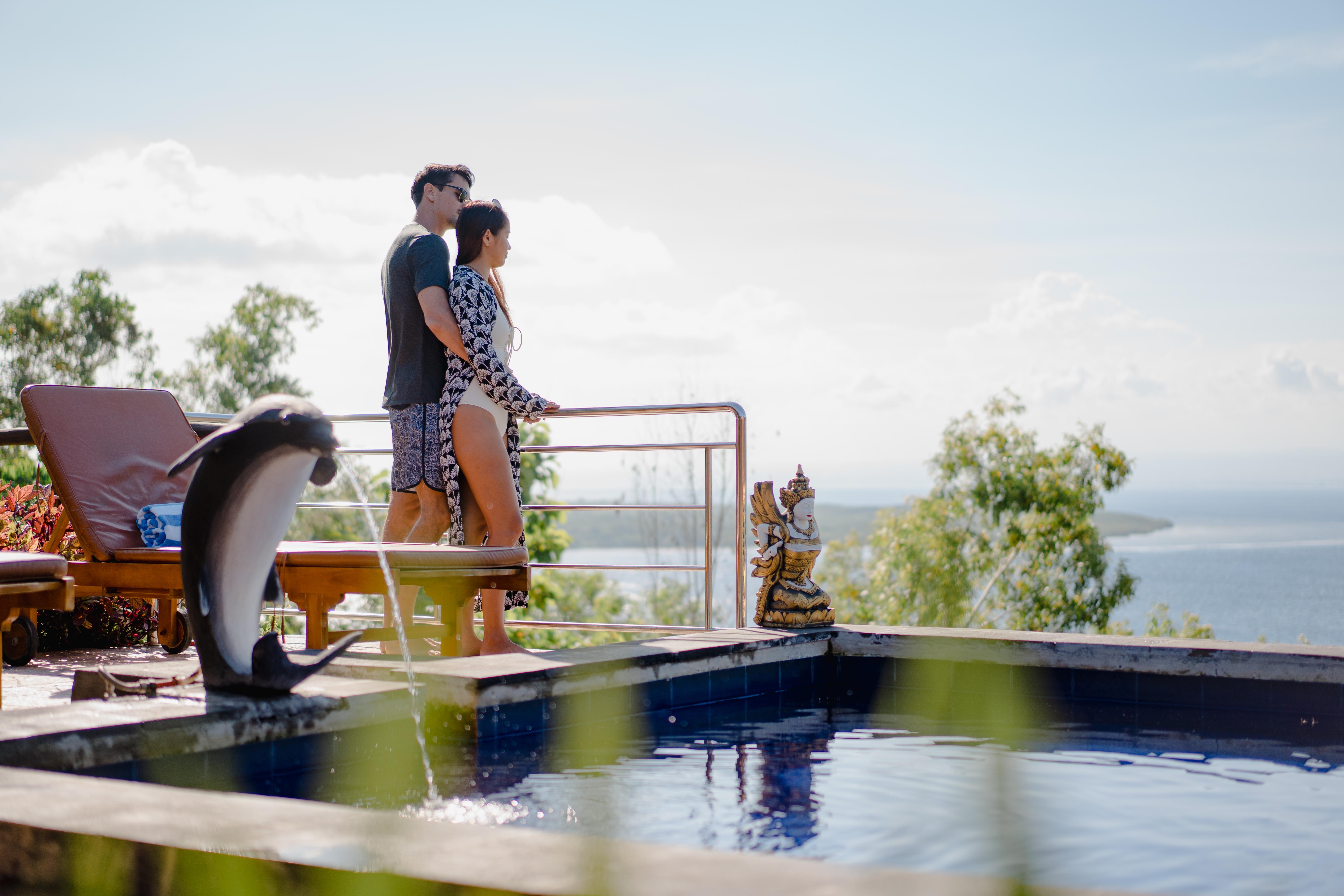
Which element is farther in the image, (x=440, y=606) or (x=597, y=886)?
(x=440, y=606)

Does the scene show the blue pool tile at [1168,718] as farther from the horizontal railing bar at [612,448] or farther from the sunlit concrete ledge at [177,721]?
the sunlit concrete ledge at [177,721]

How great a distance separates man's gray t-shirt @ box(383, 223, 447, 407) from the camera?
163 inches

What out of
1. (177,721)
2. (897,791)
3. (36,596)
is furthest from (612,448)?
(177,721)

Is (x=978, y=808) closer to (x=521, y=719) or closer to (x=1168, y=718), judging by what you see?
(x=521, y=719)

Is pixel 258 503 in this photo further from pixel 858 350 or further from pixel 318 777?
pixel 858 350

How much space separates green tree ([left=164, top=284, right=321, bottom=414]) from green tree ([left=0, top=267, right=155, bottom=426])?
203cm

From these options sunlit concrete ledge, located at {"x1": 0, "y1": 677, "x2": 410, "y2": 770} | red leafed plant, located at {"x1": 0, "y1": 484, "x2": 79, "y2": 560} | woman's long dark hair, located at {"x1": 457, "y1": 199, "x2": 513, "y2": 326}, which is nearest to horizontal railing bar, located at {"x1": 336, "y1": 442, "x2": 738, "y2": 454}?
woman's long dark hair, located at {"x1": 457, "y1": 199, "x2": 513, "y2": 326}

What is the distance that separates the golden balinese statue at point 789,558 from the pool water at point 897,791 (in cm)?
95

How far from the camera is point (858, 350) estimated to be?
1564 inches

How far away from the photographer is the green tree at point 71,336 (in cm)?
3025

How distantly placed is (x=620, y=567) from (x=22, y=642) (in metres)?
2.38

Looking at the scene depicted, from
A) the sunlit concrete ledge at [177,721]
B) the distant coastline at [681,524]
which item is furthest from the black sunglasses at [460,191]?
the sunlit concrete ledge at [177,721]

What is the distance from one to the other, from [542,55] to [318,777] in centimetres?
1003

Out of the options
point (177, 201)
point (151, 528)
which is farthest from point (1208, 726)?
point (177, 201)
